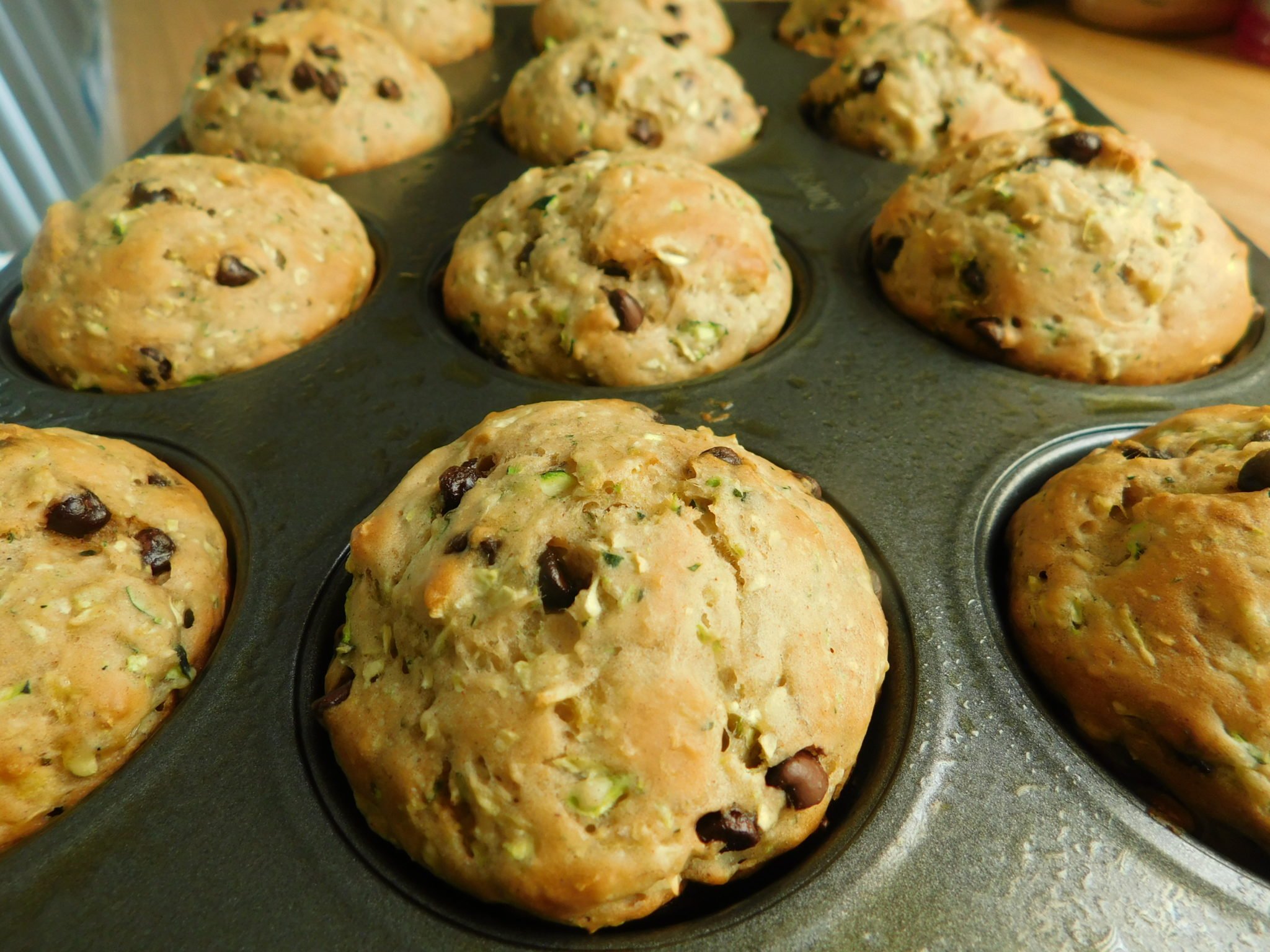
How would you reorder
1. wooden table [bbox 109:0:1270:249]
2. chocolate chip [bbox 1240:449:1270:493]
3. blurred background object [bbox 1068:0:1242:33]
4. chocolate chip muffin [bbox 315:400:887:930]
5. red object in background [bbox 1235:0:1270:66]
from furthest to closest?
blurred background object [bbox 1068:0:1242:33] < red object in background [bbox 1235:0:1270:66] < wooden table [bbox 109:0:1270:249] < chocolate chip [bbox 1240:449:1270:493] < chocolate chip muffin [bbox 315:400:887:930]

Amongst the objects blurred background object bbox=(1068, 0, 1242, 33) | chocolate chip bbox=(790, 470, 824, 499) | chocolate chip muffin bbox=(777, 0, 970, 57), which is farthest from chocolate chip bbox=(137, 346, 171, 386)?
blurred background object bbox=(1068, 0, 1242, 33)

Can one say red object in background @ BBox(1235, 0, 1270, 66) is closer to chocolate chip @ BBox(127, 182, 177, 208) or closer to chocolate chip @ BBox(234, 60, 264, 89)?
chocolate chip @ BBox(234, 60, 264, 89)

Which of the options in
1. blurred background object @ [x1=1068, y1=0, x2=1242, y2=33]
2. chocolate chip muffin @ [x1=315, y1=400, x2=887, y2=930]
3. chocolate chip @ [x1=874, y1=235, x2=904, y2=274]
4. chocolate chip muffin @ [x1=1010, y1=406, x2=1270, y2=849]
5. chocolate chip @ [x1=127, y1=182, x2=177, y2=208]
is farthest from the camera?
blurred background object @ [x1=1068, y1=0, x2=1242, y2=33]

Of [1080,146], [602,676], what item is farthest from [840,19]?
[602,676]

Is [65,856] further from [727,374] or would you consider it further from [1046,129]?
[1046,129]

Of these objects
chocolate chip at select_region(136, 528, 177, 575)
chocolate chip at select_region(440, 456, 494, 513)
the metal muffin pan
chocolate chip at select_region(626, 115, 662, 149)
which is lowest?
the metal muffin pan

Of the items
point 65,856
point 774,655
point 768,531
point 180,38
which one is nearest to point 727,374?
point 768,531
